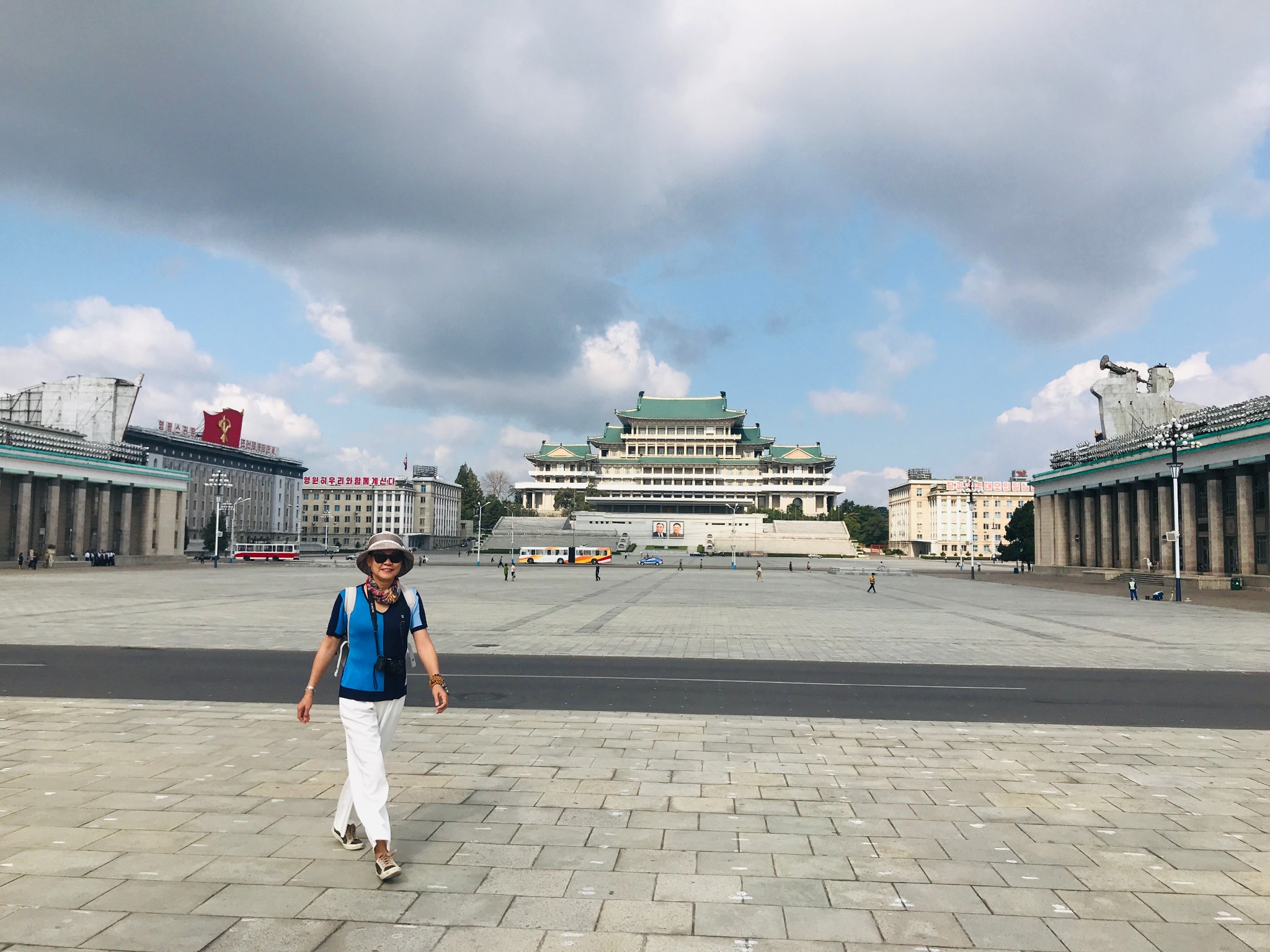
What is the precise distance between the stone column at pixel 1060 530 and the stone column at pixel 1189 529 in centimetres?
1822

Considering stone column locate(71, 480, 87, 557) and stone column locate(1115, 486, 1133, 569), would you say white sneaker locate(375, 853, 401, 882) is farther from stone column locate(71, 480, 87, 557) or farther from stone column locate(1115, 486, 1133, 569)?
stone column locate(71, 480, 87, 557)

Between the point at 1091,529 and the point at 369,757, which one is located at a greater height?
the point at 1091,529

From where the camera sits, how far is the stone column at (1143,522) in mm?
55844

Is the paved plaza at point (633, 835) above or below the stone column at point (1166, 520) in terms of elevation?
below

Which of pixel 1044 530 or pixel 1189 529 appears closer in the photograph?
pixel 1189 529

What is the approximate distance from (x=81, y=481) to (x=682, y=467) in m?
81.7

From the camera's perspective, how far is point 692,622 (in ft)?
74.4

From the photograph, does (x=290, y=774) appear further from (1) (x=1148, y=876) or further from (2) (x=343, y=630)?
(1) (x=1148, y=876)

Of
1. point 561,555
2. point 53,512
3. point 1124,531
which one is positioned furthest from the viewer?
point 561,555

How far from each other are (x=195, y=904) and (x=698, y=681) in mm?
8759

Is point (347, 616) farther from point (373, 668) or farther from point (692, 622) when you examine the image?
point (692, 622)

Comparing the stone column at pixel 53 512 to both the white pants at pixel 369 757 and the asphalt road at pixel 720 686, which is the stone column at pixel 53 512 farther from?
the white pants at pixel 369 757

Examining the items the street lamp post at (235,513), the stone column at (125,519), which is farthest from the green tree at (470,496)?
the stone column at (125,519)

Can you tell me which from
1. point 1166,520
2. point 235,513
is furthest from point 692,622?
point 235,513
